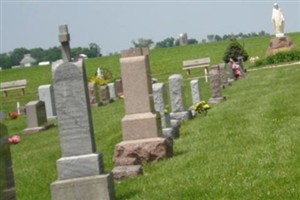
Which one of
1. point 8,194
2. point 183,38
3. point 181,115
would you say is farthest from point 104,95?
point 183,38

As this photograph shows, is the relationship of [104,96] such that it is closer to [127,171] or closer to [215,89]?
[215,89]

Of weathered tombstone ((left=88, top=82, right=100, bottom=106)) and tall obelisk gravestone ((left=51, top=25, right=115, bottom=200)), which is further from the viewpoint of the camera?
weathered tombstone ((left=88, top=82, right=100, bottom=106))

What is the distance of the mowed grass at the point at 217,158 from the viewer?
8.53m

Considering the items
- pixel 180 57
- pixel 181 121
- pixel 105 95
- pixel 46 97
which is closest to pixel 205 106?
pixel 181 121

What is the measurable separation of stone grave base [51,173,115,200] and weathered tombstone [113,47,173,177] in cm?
242

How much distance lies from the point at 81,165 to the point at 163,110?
235 inches

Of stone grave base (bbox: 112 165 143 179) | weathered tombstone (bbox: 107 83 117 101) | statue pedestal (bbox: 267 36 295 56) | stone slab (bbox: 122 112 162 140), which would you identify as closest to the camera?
stone grave base (bbox: 112 165 143 179)

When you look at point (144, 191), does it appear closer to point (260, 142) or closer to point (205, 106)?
point (260, 142)

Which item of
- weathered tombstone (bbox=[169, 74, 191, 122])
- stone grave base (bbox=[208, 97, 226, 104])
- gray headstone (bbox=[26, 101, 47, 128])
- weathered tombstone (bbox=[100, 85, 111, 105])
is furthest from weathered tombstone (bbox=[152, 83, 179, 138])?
weathered tombstone (bbox=[100, 85, 111, 105])

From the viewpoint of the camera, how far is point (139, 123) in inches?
480

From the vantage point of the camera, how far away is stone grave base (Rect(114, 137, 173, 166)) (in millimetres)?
11656

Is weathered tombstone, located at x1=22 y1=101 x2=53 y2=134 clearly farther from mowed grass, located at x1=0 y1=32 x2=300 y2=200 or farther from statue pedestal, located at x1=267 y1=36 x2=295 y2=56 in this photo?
statue pedestal, located at x1=267 y1=36 x2=295 y2=56

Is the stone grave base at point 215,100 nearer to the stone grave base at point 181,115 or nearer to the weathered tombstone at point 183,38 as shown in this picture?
the stone grave base at point 181,115

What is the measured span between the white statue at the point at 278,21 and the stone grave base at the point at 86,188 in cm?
4126
